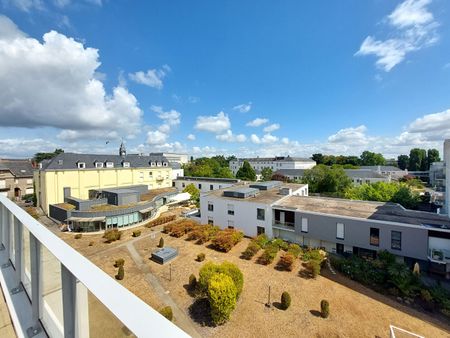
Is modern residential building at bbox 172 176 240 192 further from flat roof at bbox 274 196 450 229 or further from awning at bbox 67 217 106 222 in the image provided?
awning at bbox 67 217 106 222

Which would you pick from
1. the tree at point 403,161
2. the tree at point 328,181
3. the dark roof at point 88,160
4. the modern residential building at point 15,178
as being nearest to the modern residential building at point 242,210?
the tree at point 328,181

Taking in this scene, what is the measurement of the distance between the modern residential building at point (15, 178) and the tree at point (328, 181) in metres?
54.5

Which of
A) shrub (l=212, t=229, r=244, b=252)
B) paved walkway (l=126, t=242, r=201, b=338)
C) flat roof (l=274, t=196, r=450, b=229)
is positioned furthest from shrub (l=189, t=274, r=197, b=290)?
flat roof (l=274, t=196, r=450, b=229)

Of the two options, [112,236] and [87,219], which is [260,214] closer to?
[112,236]

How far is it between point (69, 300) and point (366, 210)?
71.5 feet

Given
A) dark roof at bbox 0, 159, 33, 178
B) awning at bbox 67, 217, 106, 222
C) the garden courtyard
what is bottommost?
the garden courtyard

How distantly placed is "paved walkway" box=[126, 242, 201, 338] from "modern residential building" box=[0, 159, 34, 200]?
3966cm

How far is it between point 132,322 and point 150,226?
2645cm

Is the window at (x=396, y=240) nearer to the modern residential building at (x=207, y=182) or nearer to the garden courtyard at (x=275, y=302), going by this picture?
the garden courtyard at (x=275, y=302)

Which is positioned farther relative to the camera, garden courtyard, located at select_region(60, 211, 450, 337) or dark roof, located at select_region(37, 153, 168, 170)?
dark roof, located at select_region(37, 153, 168, 170)

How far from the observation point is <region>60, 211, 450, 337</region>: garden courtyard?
1029 centimetres

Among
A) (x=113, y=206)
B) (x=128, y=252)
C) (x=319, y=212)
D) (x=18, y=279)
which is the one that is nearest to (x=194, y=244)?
(x=128, y=252)

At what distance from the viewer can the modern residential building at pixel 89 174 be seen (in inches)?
1147

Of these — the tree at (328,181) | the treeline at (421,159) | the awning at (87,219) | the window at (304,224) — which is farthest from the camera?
the treeline at (421,159)
